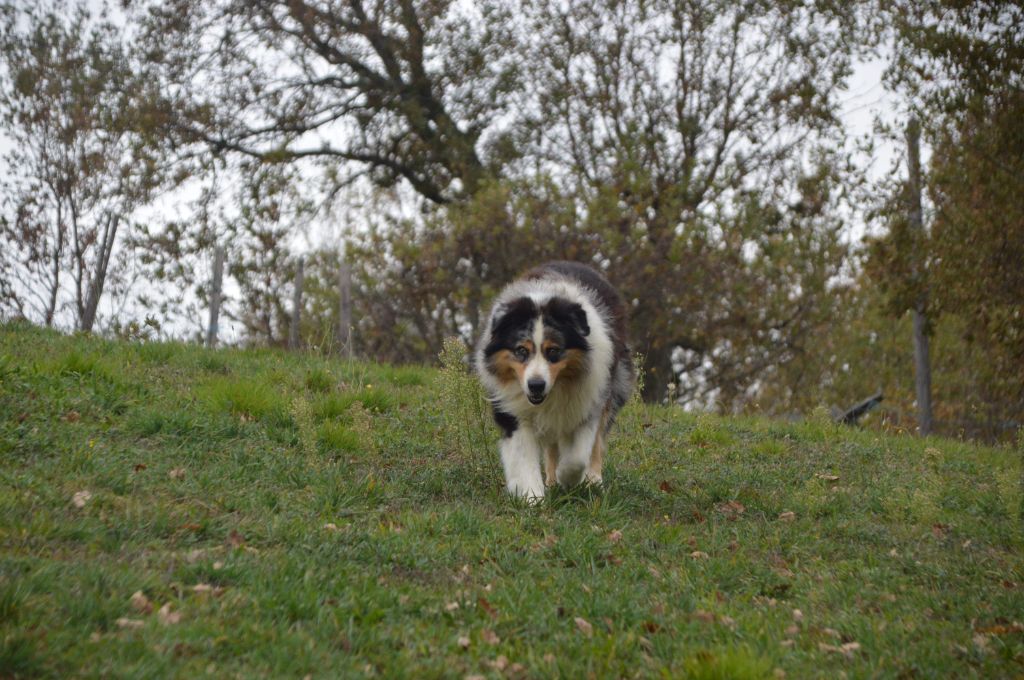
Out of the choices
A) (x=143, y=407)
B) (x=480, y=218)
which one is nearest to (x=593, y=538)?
(x=143, y=407)

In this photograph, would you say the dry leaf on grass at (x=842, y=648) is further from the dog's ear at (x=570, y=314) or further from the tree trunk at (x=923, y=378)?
Answer: the tree trunk at (x=923, y=378)

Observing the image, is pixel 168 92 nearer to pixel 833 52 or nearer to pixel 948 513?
pixel 833 52

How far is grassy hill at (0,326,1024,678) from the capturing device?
386 centimetres

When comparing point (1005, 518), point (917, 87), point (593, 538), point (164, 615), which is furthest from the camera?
point (917, 87)

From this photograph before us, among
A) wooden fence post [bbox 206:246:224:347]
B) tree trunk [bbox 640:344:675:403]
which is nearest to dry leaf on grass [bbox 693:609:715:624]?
wooden fence post [bbox 206:246:224:347]

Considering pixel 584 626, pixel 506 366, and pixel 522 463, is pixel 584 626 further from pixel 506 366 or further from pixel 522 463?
pixel 506 366

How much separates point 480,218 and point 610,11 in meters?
5.60

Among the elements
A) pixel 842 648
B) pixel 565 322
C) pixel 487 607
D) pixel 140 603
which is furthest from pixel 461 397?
pixel 842 648

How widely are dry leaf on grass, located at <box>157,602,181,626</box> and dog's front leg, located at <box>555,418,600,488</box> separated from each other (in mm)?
3407

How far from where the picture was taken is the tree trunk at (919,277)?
14.1 metres

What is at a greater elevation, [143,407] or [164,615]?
[143,407]

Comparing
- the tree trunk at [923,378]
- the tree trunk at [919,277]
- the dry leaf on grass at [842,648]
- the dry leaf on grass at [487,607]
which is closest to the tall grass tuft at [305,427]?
the dry leaf on grass at [487,607]

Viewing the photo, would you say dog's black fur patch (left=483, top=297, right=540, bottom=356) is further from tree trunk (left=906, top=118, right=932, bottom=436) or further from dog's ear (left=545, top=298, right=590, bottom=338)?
tree trunk (left=906, top=118, right=932, bottom=436)

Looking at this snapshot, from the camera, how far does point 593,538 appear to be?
557cm
